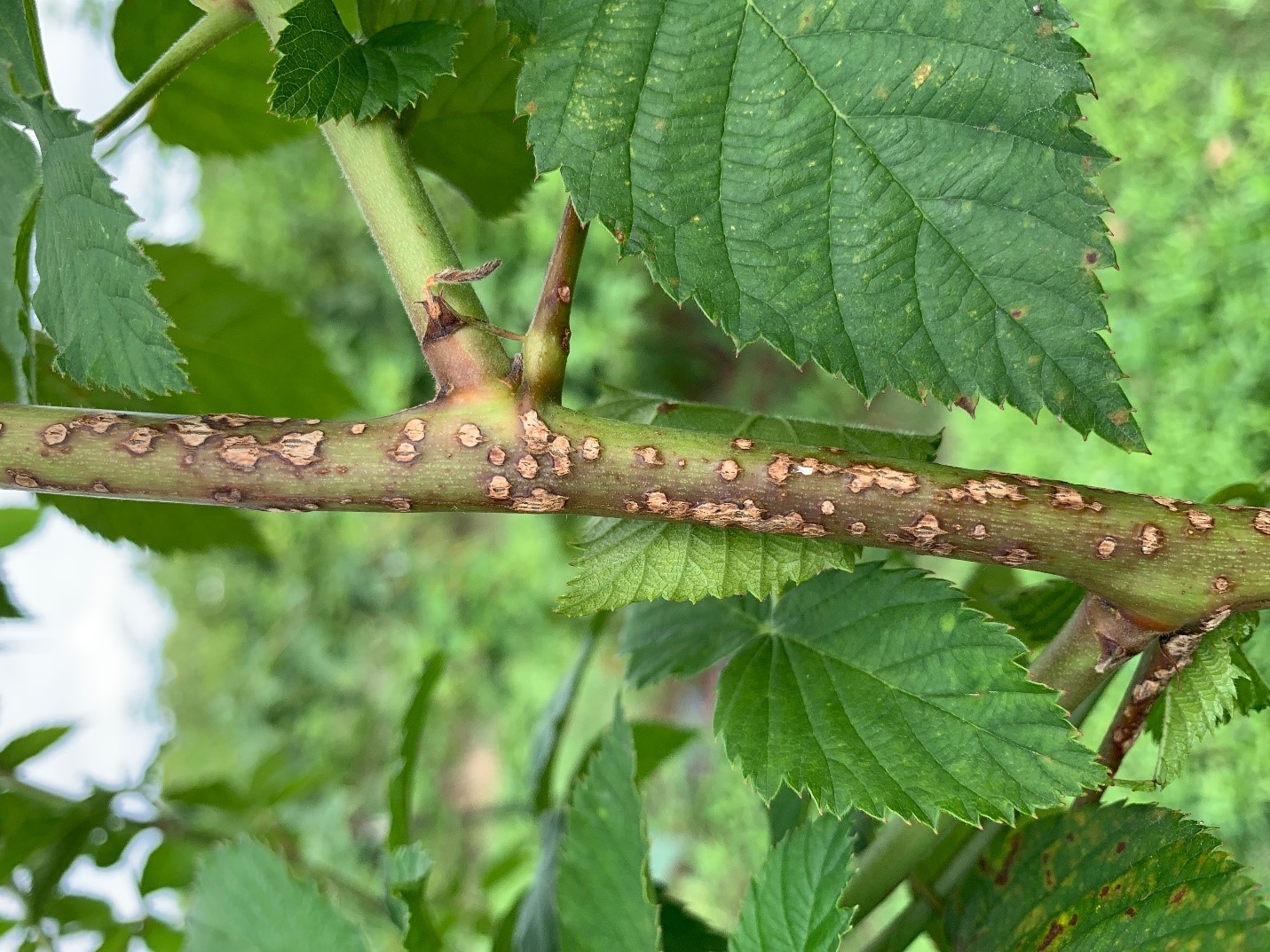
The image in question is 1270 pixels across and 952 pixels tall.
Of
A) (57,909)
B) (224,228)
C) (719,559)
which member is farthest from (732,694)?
(224,228)

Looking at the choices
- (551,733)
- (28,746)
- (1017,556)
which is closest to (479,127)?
(1017,556)

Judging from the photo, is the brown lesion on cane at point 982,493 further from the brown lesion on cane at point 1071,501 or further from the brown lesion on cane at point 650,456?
the brown lesion on cane at point 650,456

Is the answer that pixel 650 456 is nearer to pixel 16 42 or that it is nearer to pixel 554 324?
pixel 554 324

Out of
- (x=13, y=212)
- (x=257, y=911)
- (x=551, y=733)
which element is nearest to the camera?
(x=13, y=212)

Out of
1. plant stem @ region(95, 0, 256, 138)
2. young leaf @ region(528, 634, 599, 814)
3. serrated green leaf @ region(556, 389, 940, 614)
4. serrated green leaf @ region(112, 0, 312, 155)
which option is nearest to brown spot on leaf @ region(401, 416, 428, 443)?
serrated green leaf @ region(556, 389, 940, 614)

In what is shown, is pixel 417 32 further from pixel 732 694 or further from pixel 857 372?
pixel 732 694

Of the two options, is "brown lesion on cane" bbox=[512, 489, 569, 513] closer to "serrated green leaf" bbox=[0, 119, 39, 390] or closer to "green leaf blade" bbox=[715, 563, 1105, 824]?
"green leaf blade" bbox=[715, 563, 1105, 824]
